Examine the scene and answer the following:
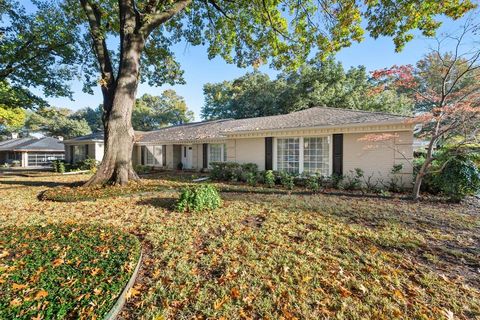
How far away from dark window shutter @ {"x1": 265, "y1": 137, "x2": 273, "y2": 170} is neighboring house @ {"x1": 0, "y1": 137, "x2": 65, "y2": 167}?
3033cm

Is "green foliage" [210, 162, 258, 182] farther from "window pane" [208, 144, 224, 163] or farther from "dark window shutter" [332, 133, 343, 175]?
"dark window shutter" [332, 133, 343, 175]

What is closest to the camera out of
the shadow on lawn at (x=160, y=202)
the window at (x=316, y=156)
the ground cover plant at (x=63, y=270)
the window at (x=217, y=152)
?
the ground cover plant at (x=63, y=270)

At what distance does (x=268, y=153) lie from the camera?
11.6 meters

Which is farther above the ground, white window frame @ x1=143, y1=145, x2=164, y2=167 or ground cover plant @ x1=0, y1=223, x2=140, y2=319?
white window frame @ x1=143, y1=145, x2=164, y2=167

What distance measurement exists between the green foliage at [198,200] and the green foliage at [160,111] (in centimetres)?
3506

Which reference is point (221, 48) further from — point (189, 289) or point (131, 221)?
point (189, 289)

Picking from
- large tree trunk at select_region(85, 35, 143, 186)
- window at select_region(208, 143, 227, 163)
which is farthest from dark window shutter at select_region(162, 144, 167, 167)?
large tree trunk at select_region(85, 35, 143, 186)

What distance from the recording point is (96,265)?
10.4ft

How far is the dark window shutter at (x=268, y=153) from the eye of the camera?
11562 mm

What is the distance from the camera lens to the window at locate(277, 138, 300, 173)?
11.0 meters

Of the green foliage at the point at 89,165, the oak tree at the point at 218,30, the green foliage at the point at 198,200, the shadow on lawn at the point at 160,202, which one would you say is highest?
the oak tree at the point at 218,30

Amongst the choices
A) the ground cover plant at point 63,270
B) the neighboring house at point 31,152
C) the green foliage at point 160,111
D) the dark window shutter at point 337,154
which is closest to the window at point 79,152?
the neighboring house at point 31,152

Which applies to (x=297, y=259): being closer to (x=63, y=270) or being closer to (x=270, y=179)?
(x=63, y=270)

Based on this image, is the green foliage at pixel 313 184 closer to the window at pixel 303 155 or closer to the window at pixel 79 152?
the window at pixel 303 155
